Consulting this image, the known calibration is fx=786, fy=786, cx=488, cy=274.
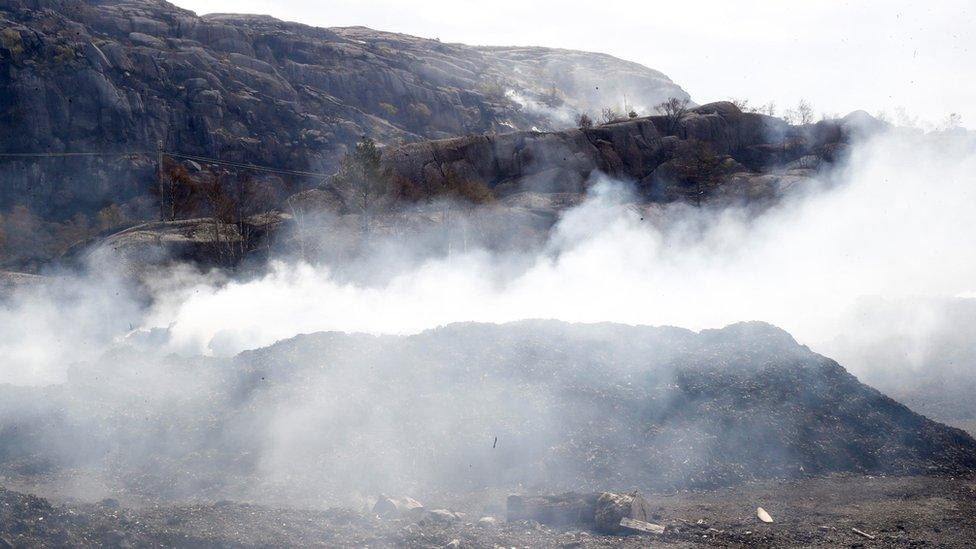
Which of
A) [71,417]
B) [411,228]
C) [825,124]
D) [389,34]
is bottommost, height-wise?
[71,417]

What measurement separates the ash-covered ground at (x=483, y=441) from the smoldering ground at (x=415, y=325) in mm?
60

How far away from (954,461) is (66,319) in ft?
76.0

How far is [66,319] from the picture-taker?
2375 centimetres

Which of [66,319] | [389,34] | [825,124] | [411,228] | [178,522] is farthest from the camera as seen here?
[389,34]

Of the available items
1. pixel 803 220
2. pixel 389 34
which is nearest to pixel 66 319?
pixel 803 220

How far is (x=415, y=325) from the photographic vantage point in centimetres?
2152

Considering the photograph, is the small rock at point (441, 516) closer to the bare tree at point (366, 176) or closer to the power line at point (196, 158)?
the bare tree at point (366, 176)

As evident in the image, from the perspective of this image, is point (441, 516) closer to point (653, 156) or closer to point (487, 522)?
point (487, 522)

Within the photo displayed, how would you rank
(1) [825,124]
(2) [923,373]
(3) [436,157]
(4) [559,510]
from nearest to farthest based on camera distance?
(4) [559,510]
(2) [923,373]
(3) [436,157]
(1) [825,124]

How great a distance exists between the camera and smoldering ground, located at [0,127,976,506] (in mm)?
13016

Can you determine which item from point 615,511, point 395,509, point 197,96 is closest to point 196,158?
point 197,96

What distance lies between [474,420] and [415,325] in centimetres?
818

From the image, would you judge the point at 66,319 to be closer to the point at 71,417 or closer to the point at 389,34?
the point at 71,417

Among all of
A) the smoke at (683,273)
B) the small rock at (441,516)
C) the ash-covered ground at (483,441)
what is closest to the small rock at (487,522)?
the ash-covered ground at (483,441)
